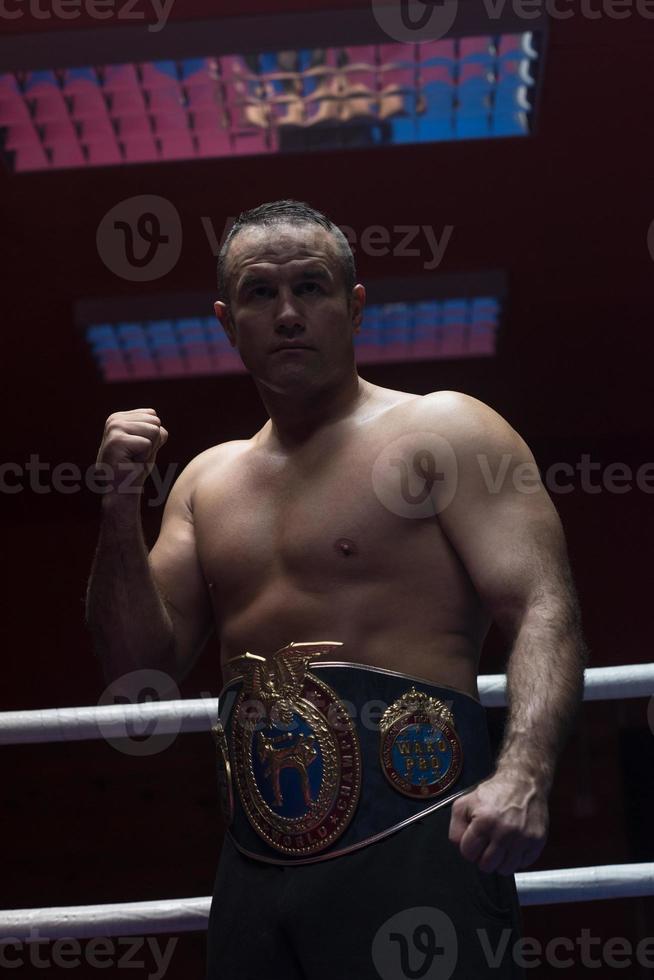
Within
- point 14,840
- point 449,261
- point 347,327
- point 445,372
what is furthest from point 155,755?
point 347,327

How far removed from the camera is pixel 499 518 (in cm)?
111

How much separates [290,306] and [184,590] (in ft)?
1.11

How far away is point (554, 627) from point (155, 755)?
8.10ft

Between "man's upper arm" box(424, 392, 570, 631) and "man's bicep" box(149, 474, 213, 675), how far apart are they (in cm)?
32

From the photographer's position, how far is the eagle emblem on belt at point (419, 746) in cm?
105

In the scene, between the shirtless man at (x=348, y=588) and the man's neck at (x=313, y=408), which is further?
the man's neck at (x=313, y=408)

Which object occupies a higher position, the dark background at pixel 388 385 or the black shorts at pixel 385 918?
the black shorts at pixel 385 918

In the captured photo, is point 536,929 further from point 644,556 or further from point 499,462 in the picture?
point 499,462
